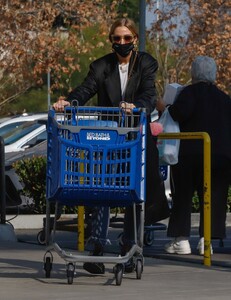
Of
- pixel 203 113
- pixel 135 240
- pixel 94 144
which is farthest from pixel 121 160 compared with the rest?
pixel 203 113

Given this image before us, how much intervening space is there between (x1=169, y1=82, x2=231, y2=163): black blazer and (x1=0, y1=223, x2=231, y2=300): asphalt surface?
100cm

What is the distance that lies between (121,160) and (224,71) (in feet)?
76.0

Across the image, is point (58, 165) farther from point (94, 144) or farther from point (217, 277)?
point (217, 277)

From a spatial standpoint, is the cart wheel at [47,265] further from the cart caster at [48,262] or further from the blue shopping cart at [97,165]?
the blue shopping cart at [97,165]

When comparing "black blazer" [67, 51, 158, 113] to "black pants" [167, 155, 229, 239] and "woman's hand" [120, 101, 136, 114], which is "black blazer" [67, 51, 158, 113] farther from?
"black pants" [167, 155, 229, 239]

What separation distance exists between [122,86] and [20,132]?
11974 mm

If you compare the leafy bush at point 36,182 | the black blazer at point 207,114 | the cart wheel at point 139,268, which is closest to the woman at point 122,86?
the cart wheel at point 139,268

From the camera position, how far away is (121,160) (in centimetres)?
809

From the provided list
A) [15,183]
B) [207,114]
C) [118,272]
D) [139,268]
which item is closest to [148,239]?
[207,114]

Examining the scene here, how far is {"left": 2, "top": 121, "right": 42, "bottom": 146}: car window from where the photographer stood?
811 inches

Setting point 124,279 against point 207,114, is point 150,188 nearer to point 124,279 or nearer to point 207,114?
point 124,279

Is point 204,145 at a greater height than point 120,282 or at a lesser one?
greater

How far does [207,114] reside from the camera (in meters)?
10.7

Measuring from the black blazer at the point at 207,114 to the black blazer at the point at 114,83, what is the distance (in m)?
1.58
